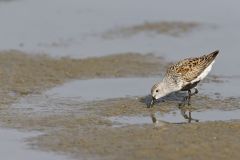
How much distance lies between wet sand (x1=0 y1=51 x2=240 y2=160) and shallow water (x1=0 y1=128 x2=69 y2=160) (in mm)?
192

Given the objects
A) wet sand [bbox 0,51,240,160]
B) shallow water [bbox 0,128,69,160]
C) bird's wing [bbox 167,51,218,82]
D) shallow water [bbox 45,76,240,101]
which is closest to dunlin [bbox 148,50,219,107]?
bird's wing [bbox 167,51,218,82]

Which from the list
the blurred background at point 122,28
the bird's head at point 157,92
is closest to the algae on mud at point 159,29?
the blurred background at point 122,28

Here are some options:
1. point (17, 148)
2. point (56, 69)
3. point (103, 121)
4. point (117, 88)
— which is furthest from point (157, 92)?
point (56, 69)

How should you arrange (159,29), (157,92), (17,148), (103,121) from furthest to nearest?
1. (159,29)
2. (157,92)
3. (103,121)
4. (17,148)

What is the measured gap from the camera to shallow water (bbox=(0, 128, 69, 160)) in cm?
1102

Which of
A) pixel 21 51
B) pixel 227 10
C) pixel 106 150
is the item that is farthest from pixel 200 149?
pixel 227 10

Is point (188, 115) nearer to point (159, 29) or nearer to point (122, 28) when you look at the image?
point (159, 29)

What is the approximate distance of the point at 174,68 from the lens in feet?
46.0

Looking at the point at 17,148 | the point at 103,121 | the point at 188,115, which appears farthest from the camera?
the point at 188,115

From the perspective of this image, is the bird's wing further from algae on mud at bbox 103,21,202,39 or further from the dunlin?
algae on mud at bbox 103,21,202,39

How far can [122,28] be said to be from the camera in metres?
20.6

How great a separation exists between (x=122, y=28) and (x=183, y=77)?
6913mm

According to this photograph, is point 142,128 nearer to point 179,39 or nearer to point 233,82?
point 233,82

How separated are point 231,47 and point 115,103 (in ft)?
17.7
